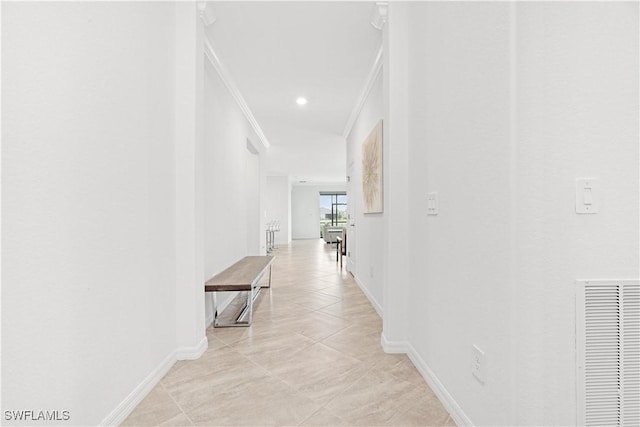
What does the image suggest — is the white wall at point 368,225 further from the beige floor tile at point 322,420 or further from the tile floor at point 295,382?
the beige floor tile at point 322,420

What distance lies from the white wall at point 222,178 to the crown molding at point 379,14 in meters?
1.54

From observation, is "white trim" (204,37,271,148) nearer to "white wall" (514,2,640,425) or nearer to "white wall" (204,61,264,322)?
"white wall" (204,61,264,322)

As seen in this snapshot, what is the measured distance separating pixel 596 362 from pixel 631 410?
202 mm

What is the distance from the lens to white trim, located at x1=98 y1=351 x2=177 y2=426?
136 cm

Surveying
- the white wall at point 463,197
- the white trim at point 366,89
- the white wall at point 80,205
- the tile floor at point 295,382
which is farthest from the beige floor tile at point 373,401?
the white trim at point 366,89

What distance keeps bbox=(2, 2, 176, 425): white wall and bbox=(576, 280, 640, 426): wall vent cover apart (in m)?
1.87

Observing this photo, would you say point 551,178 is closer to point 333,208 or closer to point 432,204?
point 432,204

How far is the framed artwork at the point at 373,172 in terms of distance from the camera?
2.95 metres

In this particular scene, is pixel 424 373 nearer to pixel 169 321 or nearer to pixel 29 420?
pixel 169 321

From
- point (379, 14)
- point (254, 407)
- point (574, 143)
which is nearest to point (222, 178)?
point (379, 14)

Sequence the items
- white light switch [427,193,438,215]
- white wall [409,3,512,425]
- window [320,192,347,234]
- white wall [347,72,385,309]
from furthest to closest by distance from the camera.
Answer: window [320,192,347,234] → white wall [347,72,385,309] → white light switch [427,193,438,215] → white wall [409,3,512,425]

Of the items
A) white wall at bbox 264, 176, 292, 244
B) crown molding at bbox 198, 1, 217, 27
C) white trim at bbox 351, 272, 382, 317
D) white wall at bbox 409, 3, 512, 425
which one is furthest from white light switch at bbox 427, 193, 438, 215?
white wall at bbox 264, 176, 292, 244

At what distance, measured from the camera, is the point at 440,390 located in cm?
156

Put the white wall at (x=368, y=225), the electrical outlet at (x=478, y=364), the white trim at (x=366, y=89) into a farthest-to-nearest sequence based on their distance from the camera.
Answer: the white wall at (x=368, y=225) < the white trim at (x=366, y=89) < the electrical outlet at (x=478, y=364)
